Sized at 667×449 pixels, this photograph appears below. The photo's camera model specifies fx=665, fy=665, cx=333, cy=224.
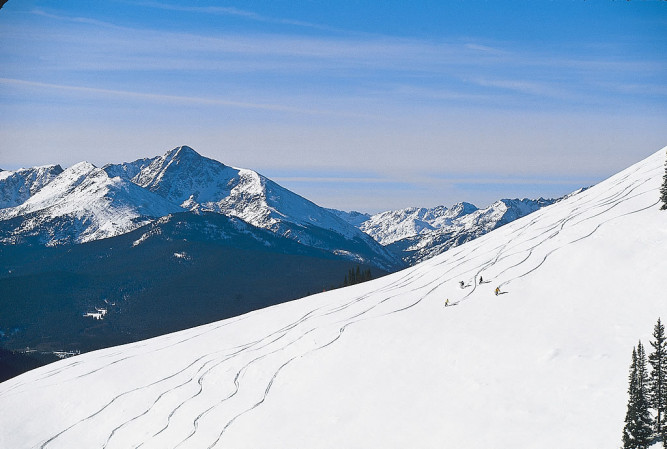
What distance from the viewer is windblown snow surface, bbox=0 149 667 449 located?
5466 centimetres

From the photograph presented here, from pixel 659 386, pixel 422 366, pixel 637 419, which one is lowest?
pixel 422 366

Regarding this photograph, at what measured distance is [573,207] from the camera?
9962 centimetres

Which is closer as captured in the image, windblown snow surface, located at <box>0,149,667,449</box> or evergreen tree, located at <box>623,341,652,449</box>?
evergreen tree, located at <box>623,341,652,449</box>

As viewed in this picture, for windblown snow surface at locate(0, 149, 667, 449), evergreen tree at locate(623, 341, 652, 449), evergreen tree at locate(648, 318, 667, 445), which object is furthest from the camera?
windblown snow surface at locate(0, 149, 667, 449)

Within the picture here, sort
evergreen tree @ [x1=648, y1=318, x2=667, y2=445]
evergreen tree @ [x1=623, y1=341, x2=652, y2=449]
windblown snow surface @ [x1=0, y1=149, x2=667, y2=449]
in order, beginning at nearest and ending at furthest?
evergreen tree @ [x1=623, y1=341, x2=652, y2=449] < evergreen tree @ [x1=648, y1=318, x2=667, y2=445] < windblown snow surface @ [x1=0, y1=149, x2=667, y2=449]

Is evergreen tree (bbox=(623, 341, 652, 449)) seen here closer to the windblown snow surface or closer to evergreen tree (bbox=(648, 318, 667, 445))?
evergreen tree (bbox=(648, 318, 667, 445))

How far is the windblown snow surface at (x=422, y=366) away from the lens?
54656 millimetres

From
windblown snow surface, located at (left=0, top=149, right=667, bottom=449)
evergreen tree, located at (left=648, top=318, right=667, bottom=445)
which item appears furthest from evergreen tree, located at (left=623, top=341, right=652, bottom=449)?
windblown snow surface, located at (left=0, top=149, right=667, bottom=449)

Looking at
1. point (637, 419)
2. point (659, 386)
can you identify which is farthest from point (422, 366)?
point (637, 419)

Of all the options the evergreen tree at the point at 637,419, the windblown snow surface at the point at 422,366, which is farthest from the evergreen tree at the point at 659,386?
the windblown snow surface at the point at 422,366

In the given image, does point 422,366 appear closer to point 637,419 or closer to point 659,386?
point 659,386

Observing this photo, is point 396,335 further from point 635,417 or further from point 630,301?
point 635,417

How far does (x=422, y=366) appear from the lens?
2574 inches

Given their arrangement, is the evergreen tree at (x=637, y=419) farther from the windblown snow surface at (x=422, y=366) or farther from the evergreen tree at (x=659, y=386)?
the windblown snow surface at (x=422, y=366)
